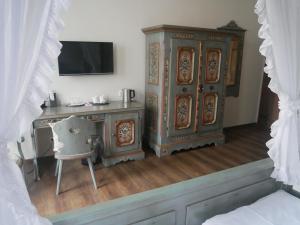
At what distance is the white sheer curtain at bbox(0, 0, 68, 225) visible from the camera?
0.93 meters

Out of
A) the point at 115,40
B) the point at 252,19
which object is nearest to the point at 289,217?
the point at 115,40

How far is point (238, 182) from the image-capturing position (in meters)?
1.61

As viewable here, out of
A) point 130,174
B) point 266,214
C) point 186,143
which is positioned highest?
point 266,214

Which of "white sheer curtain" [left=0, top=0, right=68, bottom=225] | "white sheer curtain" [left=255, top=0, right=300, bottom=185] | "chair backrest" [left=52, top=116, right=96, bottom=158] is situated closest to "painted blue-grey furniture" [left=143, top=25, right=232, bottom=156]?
"chair backrest" [left=52, top=116, right=96, bottom=158]

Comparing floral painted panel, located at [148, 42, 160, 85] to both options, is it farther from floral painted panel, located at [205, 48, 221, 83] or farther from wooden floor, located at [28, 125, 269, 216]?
wooden floor, located at [28, 125, 269, 216]

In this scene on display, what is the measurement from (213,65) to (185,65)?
19.9 inches

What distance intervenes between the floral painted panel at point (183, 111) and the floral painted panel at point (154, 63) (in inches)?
16.2

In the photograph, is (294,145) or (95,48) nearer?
(294,145)

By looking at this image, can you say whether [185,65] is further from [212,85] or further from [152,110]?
[152,110]

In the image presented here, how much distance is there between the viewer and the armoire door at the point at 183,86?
3.09 meters

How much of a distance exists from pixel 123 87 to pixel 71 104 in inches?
30.6

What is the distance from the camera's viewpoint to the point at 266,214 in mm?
1357

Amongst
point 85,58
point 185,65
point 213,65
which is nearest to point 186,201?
point 185,65

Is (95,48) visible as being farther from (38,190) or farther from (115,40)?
(38,190)
